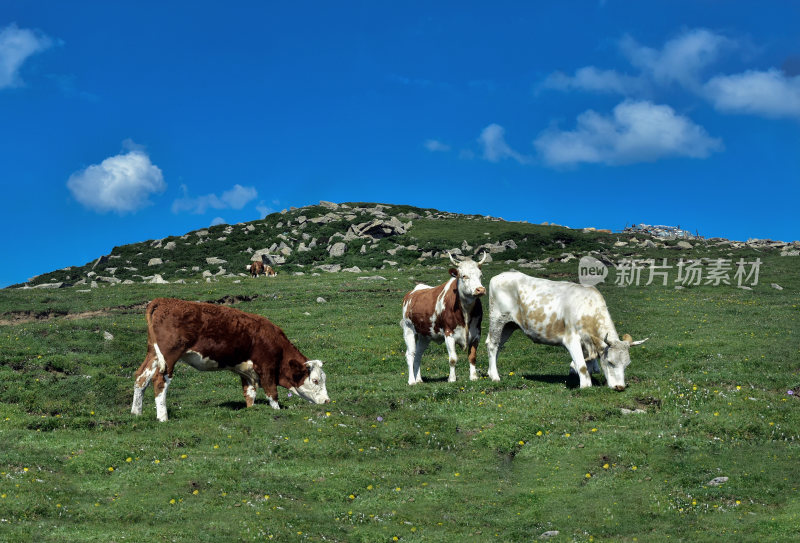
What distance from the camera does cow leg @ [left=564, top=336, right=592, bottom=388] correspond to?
2145 centimetres

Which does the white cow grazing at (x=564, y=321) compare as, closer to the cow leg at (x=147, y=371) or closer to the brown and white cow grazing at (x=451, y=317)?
the brown and white cow grazing at (x=451, y=317)

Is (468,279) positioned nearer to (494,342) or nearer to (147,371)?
(494,342)

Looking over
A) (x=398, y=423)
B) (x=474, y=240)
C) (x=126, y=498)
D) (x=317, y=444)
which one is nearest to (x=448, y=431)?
(x=398, y=423)

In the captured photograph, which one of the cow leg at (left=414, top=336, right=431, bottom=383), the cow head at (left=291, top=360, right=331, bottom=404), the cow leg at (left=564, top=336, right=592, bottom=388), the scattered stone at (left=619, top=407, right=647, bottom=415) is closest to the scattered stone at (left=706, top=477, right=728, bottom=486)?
the scattered stone at (left=619, top=407, right=647, bottom=415)

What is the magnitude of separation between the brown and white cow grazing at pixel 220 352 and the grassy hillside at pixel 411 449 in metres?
0.74

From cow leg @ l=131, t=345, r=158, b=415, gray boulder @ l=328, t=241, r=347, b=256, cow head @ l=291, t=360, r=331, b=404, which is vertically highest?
gray boulder @ l=328, t=241, r=347, b=256

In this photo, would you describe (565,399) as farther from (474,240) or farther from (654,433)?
(474,240)

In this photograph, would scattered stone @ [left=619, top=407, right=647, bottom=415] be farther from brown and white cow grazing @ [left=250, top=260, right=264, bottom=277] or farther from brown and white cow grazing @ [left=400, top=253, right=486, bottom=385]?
brown and white cow grazing @ [left=250, top=260, right=264, bottom=277]

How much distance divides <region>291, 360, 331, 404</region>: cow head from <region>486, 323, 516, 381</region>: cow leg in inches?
230

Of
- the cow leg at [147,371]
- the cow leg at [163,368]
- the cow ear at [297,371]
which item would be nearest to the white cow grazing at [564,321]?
the cow ear at [297,371]

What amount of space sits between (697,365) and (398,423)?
1293cm

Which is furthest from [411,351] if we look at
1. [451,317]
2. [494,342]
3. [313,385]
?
[313,385]

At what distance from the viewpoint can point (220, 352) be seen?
1903 centimetres

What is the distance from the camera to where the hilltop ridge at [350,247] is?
244ft
